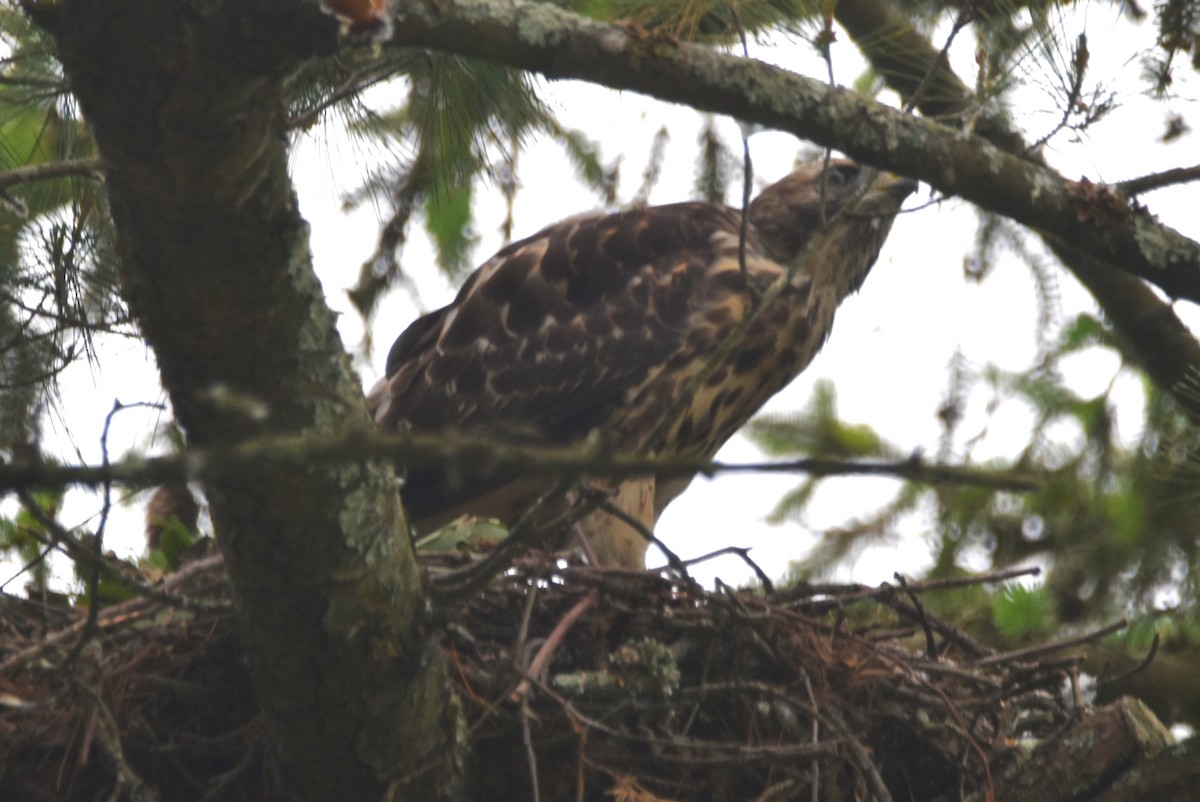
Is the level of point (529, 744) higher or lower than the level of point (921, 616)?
lower

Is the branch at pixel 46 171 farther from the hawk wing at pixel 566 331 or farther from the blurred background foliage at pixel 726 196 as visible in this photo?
the hawk wing at pixel 566 331

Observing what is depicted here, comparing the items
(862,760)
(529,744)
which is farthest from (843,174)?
(529,744)

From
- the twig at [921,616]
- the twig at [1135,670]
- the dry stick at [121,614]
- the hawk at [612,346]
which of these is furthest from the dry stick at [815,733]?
the dry stick at [121,614]

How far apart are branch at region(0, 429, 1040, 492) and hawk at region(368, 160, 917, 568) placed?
303cm

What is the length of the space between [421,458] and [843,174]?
13.6 feet

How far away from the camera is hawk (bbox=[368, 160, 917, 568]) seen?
472 cm

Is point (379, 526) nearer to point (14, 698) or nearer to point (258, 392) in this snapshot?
point (258, 392)

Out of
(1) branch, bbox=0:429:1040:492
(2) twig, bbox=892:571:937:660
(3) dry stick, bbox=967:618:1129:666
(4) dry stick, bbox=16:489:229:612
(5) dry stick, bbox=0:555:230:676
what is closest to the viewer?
(1) branch, bbox=0:429:1040:492

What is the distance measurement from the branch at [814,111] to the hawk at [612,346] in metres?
1.10

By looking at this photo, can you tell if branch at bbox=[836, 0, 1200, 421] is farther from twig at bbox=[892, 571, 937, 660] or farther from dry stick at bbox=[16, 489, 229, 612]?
dry stick at bbox=[16, 489, 229, 612]

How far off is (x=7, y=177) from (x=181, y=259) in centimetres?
50

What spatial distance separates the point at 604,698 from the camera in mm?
3387

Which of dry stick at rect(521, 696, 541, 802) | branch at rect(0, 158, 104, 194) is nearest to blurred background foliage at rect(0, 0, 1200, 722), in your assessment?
branch at rect(0, 158, 104, 194)

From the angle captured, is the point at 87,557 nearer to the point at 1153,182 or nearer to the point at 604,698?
the point at 604,698
